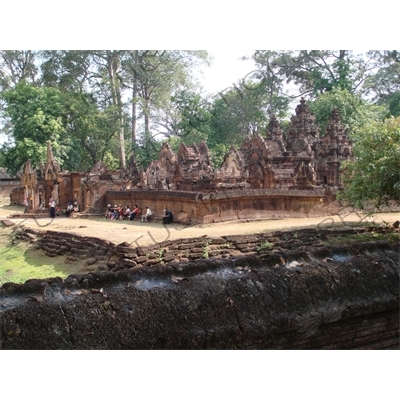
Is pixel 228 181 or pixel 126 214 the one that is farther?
pixel 228 181

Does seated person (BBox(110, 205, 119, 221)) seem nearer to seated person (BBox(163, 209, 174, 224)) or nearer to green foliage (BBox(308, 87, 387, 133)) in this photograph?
seated person (BBox(163, 209, 174, 224))

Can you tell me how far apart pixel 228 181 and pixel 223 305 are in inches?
660

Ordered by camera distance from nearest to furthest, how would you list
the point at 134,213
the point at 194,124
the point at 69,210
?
the point at 134,213, the point at 69,210, the point at 194,124

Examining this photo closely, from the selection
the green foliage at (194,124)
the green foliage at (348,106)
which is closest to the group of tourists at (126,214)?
the green foliage at (194,124)

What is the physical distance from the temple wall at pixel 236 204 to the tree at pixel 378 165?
8.06ft

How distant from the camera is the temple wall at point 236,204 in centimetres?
1155

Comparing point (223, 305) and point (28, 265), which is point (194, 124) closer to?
point (28, 265)

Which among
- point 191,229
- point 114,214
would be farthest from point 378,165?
point 114,214

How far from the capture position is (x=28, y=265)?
800 cm

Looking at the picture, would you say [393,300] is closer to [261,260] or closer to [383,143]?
[261,260]

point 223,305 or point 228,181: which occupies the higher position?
point 228,181

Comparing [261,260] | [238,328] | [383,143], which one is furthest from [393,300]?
[383,143]

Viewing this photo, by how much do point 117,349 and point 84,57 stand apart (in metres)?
6.85

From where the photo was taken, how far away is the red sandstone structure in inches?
484
